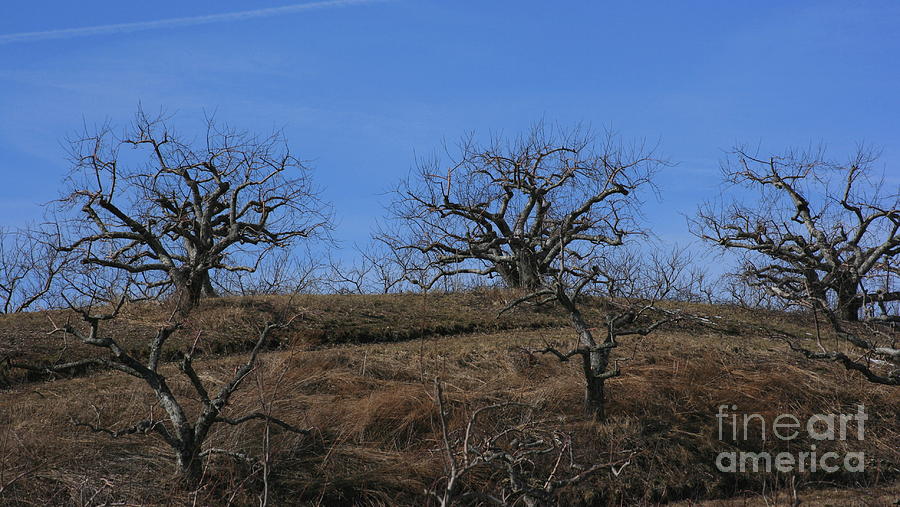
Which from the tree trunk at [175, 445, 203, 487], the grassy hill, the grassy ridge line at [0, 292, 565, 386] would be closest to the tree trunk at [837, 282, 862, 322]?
the grassy hill

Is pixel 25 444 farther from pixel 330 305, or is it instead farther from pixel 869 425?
pixel 869 425

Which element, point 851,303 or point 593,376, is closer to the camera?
point 593,376

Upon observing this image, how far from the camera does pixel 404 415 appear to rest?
1112 cm

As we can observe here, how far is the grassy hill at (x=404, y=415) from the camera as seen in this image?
9.28 metres

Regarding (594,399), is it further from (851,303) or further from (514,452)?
(851,303)

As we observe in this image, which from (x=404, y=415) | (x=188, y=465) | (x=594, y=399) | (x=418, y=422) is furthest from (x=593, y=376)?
(x=188, y=465)

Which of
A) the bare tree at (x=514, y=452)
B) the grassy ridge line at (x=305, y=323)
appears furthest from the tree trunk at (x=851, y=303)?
the bare tree at (x=514, y=452)

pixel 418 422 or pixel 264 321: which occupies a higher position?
pixel 264 321

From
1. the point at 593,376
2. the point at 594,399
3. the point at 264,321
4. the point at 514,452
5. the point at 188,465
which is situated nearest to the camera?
the point at 188,465

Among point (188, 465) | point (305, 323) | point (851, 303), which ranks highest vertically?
point (851, 303)

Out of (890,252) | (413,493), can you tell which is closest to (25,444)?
(413,493)

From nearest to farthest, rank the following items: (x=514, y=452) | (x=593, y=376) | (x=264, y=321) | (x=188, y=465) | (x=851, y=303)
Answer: (x=188, y=465), (x=514, y=452), (x=593, y=376), (x=264, y=321), (x=851, y=303)

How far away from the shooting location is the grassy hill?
928cm

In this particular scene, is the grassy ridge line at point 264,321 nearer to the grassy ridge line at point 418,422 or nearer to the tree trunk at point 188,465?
the grassy ridge line at point 418,422
